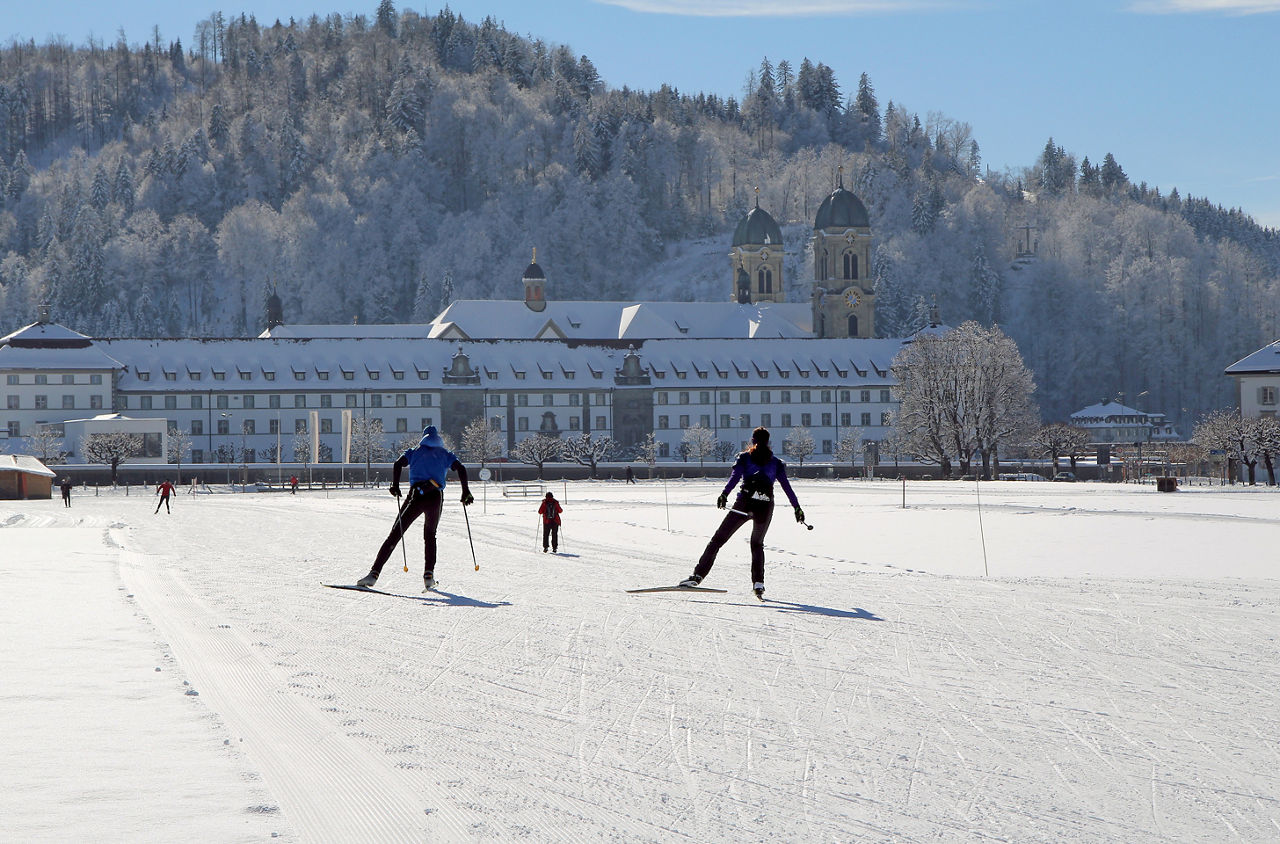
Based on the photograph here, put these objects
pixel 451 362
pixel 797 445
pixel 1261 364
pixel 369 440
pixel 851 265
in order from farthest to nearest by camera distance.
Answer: pixel 851 265
pixel 451 362
pixel 797 445
pixel 369 440
pixel 1261 364

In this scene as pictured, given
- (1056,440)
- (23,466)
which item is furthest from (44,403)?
(1056,440)

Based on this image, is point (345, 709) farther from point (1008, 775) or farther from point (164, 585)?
point (164, 585)

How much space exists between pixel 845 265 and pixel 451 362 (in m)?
42.2

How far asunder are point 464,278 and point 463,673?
191 metres

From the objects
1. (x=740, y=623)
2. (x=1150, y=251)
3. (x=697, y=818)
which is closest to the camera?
(x=697, y=818)

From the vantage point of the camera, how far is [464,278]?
199 m

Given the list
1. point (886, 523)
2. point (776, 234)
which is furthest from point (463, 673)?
point (776, 234)

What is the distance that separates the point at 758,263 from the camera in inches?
6462

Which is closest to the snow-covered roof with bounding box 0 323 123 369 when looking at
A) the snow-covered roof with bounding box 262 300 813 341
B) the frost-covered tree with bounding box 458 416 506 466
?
the snow-covered roof with bounding box 262 300 813 341

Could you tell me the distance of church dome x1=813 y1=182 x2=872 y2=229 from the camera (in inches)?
5738

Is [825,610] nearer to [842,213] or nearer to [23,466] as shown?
[23,466]

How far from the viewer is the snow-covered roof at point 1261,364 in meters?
90.7

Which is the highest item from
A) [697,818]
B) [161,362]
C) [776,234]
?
[776,234]

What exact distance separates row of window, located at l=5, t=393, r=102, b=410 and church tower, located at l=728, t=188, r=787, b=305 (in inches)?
2808
